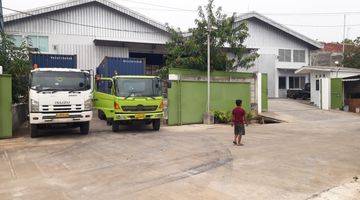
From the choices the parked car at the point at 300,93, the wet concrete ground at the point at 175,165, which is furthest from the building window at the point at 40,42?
the parked car at the point at 300,93

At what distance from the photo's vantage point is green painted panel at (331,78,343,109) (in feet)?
97.7

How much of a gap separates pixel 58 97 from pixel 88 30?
16311 mm

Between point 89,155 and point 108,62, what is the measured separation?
11.1 metres

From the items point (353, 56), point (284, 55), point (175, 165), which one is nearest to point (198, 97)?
point (175, 165)

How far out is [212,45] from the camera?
25688mm

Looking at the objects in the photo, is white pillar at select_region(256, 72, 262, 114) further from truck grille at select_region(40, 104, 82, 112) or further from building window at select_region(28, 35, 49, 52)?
building window at select_region(28, 35, 49, 52)

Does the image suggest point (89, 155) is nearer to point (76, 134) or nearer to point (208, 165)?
point (208, 165)

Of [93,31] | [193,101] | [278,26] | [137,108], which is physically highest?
[278,26]

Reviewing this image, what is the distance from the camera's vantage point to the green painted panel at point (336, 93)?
29.8 metres

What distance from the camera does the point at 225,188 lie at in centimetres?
829

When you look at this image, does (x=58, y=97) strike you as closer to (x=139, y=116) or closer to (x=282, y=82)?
(x=139, y=116)

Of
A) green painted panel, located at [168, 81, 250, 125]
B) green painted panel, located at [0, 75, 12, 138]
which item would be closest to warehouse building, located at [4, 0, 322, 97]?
green painted panel, located at [168, 81, 250, 125]

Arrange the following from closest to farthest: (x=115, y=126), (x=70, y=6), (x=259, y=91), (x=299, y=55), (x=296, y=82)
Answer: (x=115, y=126) < (x=259, y=91) < (x=70, y=6) < (x=299, y=55) < (x=296, y=82)

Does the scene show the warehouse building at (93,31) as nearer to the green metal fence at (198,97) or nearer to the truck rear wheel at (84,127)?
the green metal fence at (198,97)
